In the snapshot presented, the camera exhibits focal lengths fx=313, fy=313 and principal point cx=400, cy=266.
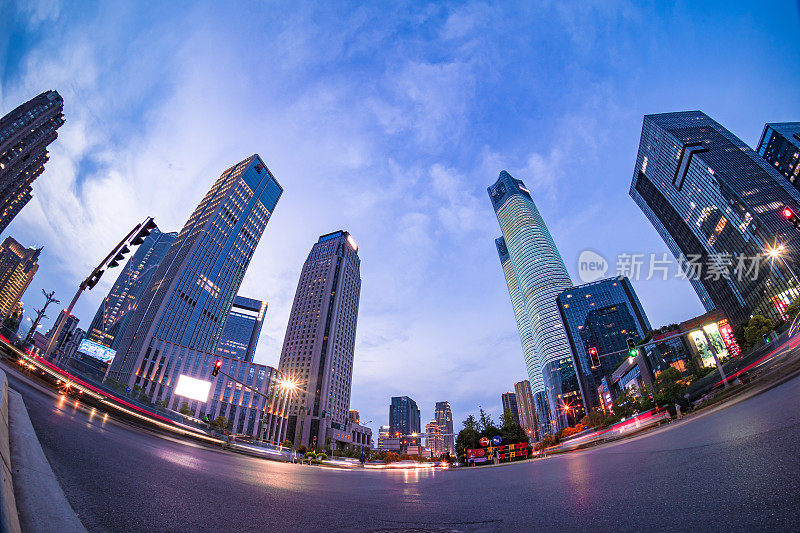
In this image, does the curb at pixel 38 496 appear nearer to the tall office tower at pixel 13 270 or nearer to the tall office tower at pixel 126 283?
the tall office tower at pixel 126 283

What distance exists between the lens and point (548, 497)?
3.47 metres

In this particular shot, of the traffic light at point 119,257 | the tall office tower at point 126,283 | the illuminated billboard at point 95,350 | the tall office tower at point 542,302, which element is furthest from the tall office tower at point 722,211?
the tall office tower at point 126,283

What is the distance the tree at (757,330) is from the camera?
4509cm

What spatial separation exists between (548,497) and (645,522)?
1.78m

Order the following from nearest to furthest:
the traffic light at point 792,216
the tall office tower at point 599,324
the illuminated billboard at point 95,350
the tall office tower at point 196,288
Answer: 1. the traffic light at point 792,216
2. the illuminated billboard at point 95,350
3. the tall office tower at point 196,288
4. the tall office tower at point 599,324

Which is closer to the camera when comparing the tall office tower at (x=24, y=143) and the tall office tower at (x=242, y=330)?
the tall office tower at (x=24, y=143)

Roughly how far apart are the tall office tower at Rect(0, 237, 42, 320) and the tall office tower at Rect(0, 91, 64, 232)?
2291 inches

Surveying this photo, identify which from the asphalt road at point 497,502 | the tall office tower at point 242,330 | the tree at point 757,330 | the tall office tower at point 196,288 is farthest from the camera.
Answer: the tall office tower at point 242,330

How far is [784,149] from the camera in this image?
96062 mm

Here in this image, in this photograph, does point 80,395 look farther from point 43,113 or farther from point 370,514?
point 43,113

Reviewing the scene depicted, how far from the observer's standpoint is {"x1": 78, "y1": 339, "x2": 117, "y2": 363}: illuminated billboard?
276 feet

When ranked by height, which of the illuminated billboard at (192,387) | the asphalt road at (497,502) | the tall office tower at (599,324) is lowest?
the asphalt road at (497,502)

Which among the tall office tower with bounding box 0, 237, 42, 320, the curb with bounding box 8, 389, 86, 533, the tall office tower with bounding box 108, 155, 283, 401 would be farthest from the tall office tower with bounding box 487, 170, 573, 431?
the tall office tower with bounding box 0, 237, 42, 320

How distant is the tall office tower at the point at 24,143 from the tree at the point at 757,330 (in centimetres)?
18794
